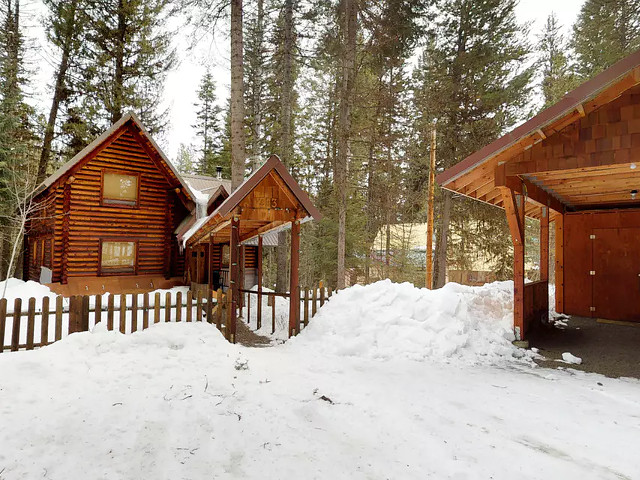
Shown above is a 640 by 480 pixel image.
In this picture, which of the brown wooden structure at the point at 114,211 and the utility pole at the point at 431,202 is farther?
the utility pole at the point at 431,202

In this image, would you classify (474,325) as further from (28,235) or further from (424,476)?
(28,235)

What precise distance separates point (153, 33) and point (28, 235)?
46.4ft

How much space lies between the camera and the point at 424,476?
2832mm

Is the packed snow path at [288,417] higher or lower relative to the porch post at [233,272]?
lower

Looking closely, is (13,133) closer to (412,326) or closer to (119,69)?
(119,69)

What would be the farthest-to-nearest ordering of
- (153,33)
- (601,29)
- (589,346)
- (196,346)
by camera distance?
(153,33)
(601,29)
(589,346)
(196,346)

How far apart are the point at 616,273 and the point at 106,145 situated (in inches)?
774

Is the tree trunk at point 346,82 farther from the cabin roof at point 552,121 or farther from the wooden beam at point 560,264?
the wooden beam at point 560,264

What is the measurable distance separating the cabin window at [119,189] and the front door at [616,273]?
61.0 feet

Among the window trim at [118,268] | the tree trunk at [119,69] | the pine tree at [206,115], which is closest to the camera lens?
the window trim at [118,268]

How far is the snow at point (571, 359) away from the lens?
641cm

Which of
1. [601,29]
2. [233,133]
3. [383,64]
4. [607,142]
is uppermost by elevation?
[601,29]

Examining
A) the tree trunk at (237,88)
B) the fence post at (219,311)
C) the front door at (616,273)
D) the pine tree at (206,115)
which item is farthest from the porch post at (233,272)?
the pine tree at (206,115)

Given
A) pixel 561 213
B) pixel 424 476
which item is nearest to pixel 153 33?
pixel 561 213
